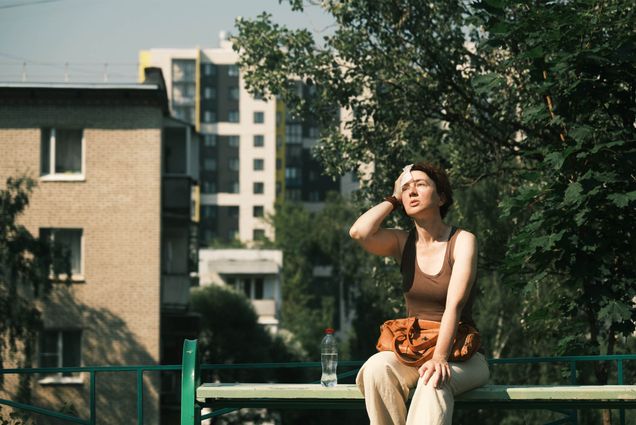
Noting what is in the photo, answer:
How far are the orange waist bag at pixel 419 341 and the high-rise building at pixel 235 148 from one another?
136 m

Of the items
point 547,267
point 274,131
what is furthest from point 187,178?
point 274,131

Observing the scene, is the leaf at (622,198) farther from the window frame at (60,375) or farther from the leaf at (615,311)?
the window frame at (60,375)

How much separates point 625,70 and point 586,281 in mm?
1771

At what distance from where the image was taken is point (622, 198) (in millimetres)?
9867

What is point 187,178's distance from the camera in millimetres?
41719

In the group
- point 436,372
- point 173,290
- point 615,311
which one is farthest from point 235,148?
point 436,372

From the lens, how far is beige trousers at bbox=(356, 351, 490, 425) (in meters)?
5.84

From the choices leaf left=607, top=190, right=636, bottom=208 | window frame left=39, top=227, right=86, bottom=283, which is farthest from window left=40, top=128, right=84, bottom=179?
leaf left=607, top=190, right=636, bottom=208

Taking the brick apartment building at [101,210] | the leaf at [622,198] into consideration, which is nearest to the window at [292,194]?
the brick apartment building at [101,210]

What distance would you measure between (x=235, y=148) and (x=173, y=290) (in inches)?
4191

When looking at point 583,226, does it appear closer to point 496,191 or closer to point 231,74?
point 496,191

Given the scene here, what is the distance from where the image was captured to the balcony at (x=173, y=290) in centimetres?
4141

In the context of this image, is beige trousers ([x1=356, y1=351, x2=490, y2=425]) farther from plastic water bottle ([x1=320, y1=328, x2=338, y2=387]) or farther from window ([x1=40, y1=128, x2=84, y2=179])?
window ([x1=40, y1=128, x2=84, y2=179])

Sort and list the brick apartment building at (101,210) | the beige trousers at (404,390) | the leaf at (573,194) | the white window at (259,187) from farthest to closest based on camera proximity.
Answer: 1. the white window at (259,187)
2. the brick apartment building at (101,210)
3. the leaf at (573,194)
4. the beige trousers at (404,390)
